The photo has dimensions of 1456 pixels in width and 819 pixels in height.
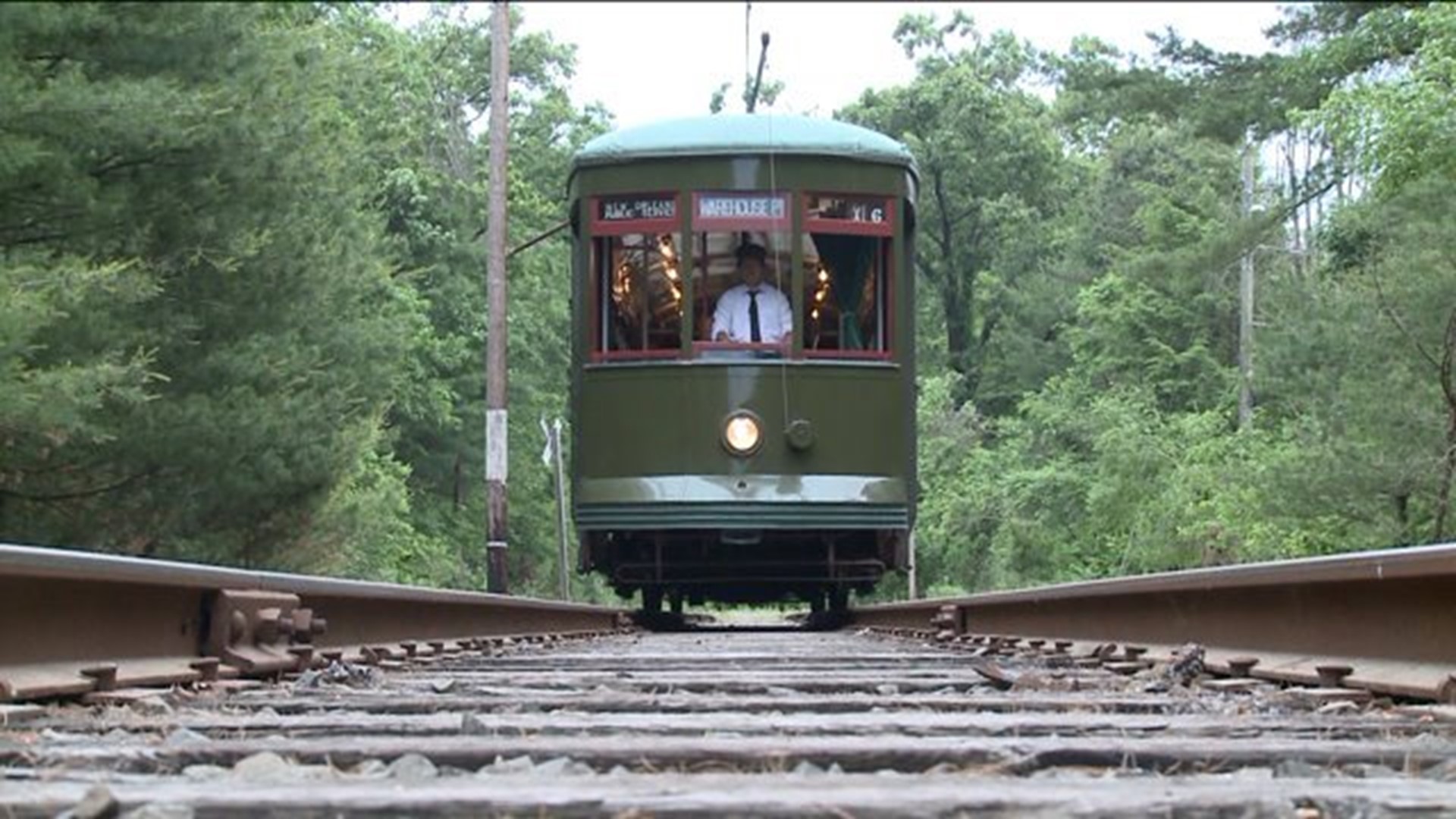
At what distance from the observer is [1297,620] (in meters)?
4.30

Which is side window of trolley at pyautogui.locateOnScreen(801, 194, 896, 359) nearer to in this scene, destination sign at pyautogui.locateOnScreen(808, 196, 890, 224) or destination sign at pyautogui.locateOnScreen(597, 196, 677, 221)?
destination sign at pyautogui.locateOnScreen(808, 196, 890, 224)

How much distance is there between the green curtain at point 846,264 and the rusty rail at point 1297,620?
336 cm

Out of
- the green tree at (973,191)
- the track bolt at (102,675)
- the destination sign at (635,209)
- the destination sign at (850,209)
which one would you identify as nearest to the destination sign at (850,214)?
the destination sign at (850,209)

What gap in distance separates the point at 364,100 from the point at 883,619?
12522 mm

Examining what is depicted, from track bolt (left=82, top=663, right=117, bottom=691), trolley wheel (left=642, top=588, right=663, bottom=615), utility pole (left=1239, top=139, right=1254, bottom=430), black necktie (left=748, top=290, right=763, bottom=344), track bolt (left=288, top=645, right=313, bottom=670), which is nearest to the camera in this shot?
track bolt (left=82, top=663, right=117, bottom=691)

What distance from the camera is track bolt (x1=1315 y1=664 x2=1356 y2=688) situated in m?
3.72

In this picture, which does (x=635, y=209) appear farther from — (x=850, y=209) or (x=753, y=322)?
(x=850, y=209)

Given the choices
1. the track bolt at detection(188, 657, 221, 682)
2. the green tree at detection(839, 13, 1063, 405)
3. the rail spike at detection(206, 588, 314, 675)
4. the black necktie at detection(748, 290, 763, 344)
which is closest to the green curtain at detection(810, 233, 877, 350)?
the black necktie at detection(748, 290, 763, 344)

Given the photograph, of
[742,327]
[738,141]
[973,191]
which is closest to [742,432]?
[742,327]

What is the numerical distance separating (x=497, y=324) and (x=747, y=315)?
6.34 m

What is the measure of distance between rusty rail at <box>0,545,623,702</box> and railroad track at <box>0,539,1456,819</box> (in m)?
0.01

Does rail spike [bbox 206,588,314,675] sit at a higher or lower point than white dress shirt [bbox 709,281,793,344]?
lower

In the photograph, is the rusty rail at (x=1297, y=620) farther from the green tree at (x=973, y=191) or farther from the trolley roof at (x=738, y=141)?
the green tree at (x=973, y=191)

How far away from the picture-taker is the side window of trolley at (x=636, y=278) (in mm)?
9539
